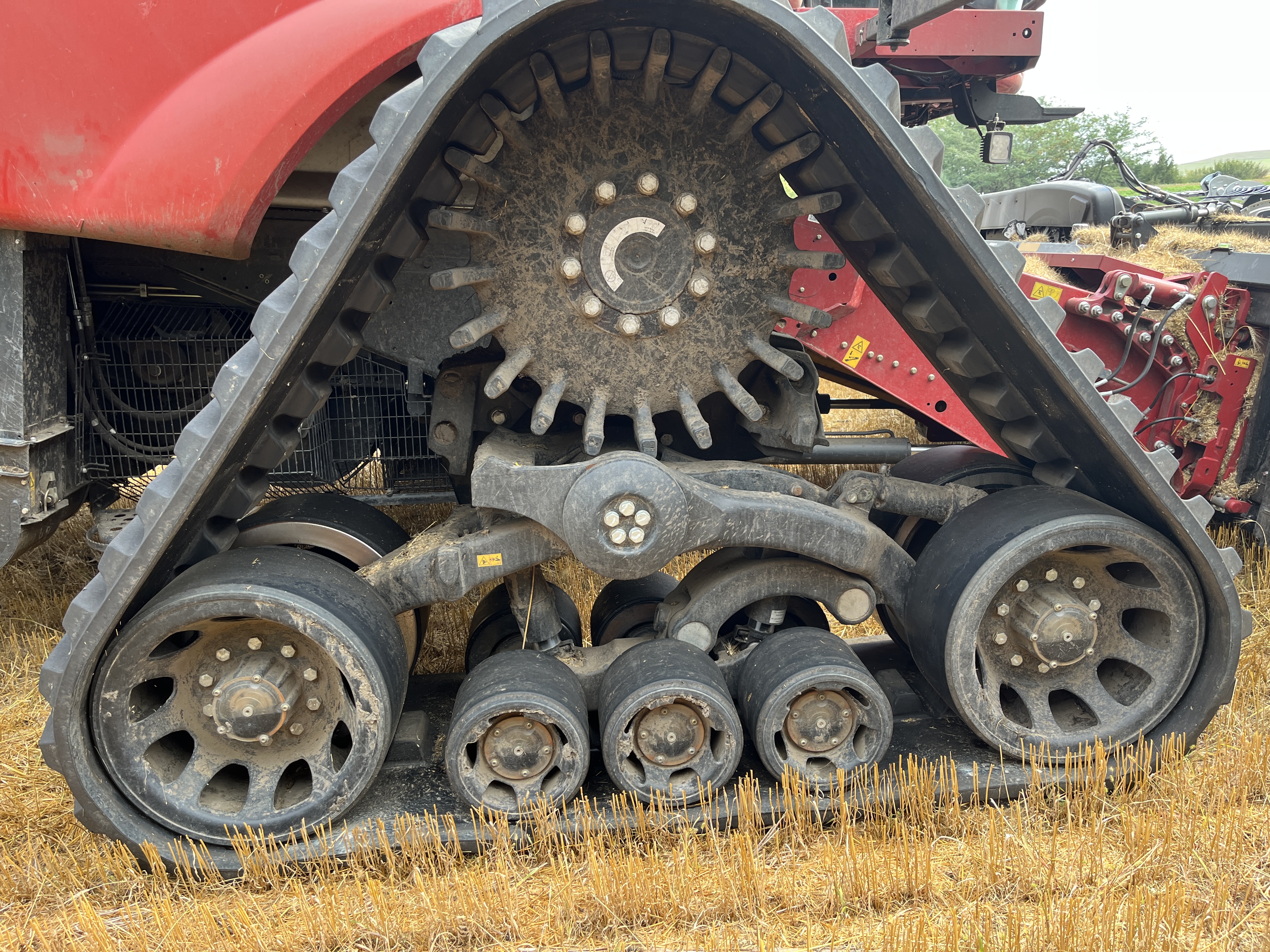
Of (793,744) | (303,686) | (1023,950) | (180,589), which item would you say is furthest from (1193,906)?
(180,589)

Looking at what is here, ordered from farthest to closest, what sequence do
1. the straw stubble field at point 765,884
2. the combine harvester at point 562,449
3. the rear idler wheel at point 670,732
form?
the rear idler wheel at point 670,732, the combine harvester at point 562,449, the straw stubble field at point 765,884

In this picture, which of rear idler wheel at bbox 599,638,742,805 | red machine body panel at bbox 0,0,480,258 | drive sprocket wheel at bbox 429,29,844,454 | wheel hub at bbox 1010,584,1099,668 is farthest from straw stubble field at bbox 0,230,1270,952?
red machine body panel at bbox 0,0,480,258

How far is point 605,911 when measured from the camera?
1977 millimetres

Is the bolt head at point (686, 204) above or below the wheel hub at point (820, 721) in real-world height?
above

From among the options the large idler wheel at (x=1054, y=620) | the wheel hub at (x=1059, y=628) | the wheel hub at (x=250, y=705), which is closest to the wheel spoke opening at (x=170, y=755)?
the wheel hub at (x=250, y=705)

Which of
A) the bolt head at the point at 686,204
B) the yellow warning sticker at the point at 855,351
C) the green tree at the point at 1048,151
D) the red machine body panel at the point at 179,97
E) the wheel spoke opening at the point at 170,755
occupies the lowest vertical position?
the wheel spoke opening at the point at 170,755

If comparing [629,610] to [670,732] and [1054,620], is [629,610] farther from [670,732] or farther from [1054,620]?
[1054,620]

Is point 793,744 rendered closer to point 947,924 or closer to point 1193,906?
point 947,924

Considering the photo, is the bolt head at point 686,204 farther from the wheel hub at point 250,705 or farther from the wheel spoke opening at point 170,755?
the wheel spoke opening at point 170,755

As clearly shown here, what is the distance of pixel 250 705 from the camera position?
7.06 feet

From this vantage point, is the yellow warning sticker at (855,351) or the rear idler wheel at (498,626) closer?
the rear idler wheel at (498,626)

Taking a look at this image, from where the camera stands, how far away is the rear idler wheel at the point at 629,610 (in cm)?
289

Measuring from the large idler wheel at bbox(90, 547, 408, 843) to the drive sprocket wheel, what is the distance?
66 centimetres

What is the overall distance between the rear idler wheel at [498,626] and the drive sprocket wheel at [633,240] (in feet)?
2.55
